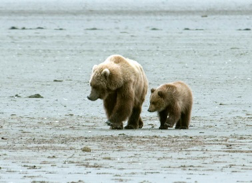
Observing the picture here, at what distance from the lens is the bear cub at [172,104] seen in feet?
41.5

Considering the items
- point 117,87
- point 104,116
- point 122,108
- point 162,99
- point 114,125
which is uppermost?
point 117,87

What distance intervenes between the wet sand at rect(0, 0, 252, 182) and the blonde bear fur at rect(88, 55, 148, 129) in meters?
0.30

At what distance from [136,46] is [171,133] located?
1734 centimetres

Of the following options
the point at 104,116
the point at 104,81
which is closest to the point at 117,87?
the point at 104,81

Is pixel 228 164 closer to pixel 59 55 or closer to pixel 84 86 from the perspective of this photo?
pixel 84 86

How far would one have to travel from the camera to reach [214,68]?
2188 cm

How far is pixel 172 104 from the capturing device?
41.8ft

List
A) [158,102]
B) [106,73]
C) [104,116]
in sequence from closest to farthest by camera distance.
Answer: [106,73]
[158,102]
[104,116]

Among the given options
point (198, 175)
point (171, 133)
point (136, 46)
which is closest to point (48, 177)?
point (198, 175)

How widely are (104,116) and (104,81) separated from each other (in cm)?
176

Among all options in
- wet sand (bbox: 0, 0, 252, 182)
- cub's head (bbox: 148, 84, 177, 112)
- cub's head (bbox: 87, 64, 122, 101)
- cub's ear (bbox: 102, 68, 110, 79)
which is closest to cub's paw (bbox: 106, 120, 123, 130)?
wet sand (bbox: 0, 0, 252, 182)

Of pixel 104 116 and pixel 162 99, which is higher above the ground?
pixel 162 99

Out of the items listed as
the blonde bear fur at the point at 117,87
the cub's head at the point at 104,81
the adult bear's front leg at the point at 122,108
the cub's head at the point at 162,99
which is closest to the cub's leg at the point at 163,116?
the cub's head at the point at 162,99

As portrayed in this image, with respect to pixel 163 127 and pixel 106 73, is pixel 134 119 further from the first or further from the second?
pixel 106 73
